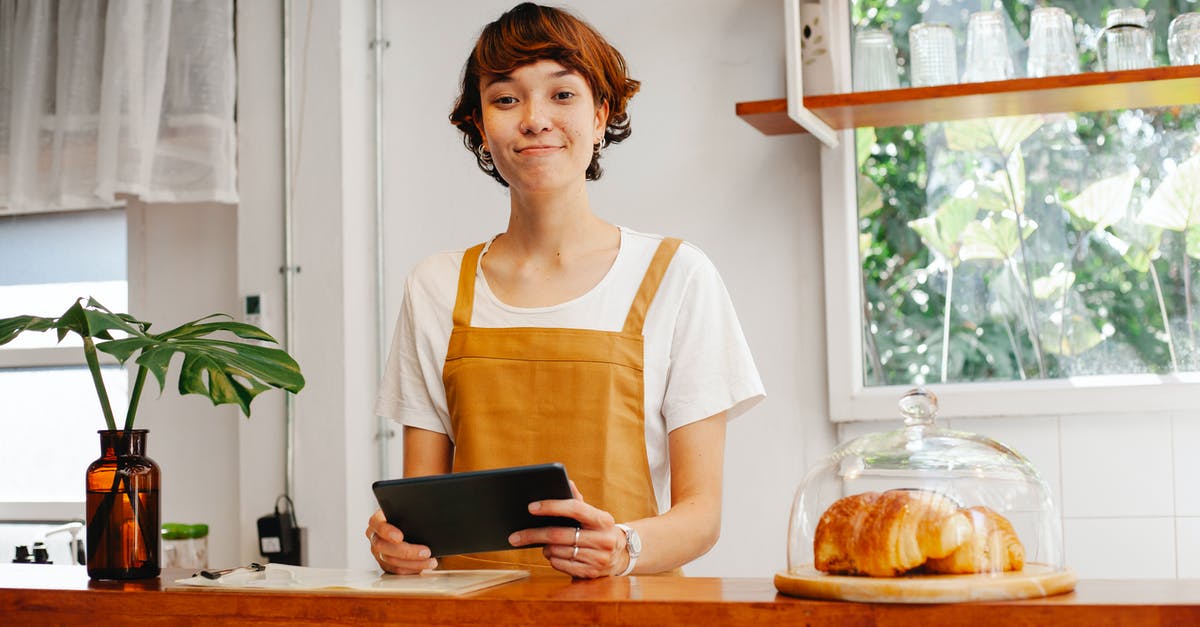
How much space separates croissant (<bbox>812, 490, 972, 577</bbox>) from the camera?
0.99 meters

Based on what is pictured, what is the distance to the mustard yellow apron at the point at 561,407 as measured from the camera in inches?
62.9

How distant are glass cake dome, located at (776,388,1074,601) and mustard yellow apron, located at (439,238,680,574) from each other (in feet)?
1.35

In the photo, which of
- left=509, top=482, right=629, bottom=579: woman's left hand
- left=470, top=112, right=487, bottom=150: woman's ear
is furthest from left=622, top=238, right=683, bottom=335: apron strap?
left=509, top=482, right=629, bottom=579: woman's left hand

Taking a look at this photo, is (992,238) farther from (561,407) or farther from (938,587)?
(938,587)

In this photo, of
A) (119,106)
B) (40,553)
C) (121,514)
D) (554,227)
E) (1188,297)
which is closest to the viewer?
(121,514)

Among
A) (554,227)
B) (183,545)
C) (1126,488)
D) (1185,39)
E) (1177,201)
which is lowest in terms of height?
(183,545)

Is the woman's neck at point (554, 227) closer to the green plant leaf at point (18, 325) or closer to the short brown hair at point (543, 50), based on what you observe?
the short brown hair at point (543, 50)

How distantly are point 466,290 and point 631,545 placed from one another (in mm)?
509

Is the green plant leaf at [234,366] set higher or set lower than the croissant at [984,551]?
higher

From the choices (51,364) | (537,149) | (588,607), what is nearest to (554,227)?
(537,149)

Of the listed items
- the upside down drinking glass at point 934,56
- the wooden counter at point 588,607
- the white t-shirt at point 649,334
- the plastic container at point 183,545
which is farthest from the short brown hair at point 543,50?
the plastic container at point 183,545

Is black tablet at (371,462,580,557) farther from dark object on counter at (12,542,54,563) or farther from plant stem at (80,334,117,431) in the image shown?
dark object on counter at (12,542,54,563)

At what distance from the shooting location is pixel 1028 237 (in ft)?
8.32

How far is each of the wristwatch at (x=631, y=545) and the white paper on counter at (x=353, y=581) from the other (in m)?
0.12
